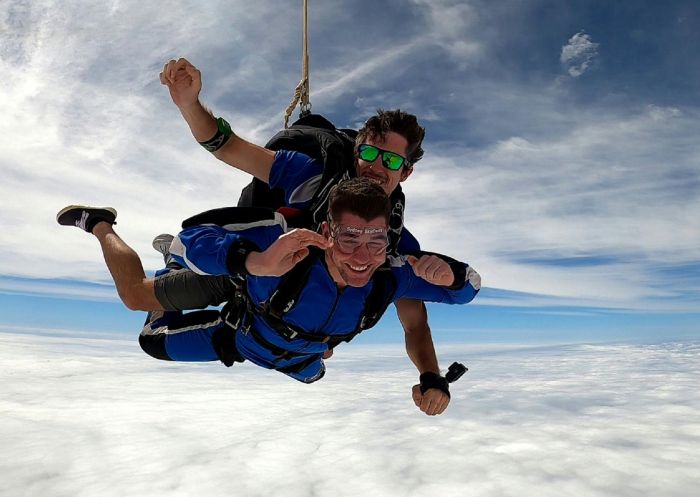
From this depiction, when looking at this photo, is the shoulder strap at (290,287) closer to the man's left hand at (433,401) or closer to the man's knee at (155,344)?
the man's left hand at (433,401)

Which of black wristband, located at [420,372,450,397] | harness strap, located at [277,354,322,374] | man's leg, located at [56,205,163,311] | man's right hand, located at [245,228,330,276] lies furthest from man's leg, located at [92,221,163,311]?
black wristband, located at [420,372,450,397]

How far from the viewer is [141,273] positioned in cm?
296

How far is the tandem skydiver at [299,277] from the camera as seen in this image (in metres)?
2.12

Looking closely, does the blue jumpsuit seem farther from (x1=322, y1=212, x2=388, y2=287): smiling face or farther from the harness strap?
(x1=322, y1=212, x2=388, y2=287): smiling face

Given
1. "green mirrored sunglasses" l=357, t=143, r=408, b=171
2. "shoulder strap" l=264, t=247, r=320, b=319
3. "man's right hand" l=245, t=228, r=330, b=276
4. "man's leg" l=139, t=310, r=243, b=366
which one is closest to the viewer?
"man's right hand" l=245, t=228, r=330, b=276

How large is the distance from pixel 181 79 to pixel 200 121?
29 cm

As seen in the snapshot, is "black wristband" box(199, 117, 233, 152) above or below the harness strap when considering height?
above

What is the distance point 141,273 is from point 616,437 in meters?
42.9

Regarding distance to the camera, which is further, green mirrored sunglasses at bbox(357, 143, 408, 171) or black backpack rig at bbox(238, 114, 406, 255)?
green mirrored sunglasses at bbox(357, 143, 408, 171)

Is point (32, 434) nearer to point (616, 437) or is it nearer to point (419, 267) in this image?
point (419, 267)

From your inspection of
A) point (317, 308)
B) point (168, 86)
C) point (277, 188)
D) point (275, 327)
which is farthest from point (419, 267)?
point (168, 86)

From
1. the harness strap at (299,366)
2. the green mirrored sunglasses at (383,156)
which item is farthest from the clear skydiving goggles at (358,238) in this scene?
the harness strap at (299,366)

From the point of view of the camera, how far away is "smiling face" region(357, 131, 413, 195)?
9.40 ft

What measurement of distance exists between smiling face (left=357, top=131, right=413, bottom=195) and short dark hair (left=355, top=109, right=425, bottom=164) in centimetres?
3
